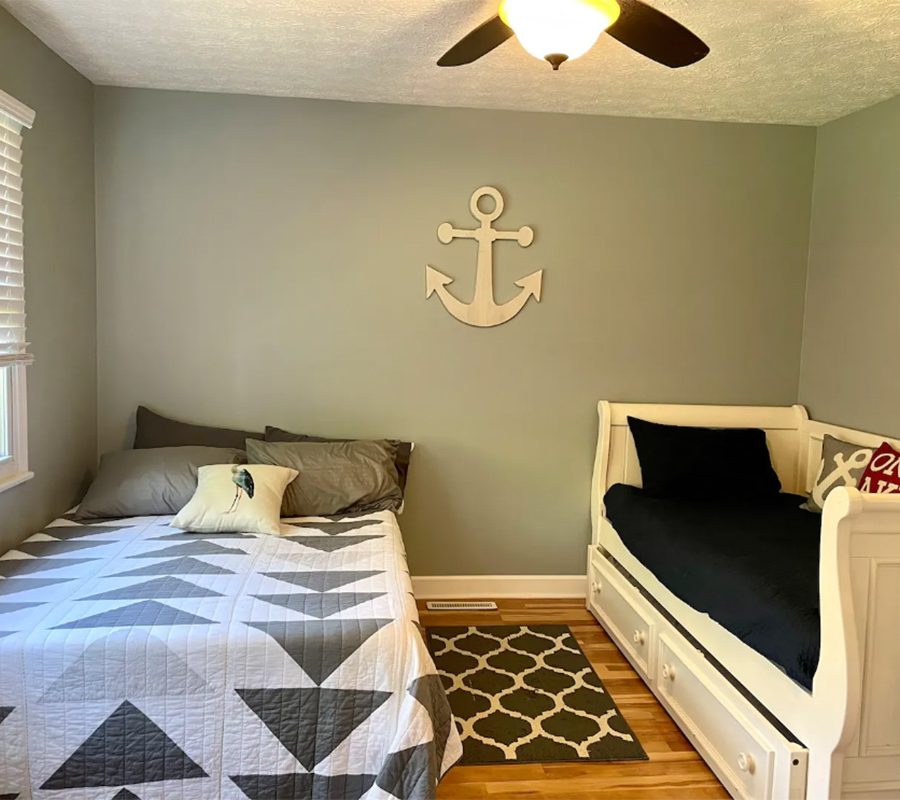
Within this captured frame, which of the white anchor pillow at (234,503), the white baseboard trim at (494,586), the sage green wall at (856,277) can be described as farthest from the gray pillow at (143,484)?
the sage green wall at (856,277)

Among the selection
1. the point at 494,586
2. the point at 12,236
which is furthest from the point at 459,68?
the point at 494,586

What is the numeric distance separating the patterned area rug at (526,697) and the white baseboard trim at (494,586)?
1.12 feet

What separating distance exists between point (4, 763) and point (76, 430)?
1641mm

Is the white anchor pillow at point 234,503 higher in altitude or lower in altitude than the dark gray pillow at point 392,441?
lower

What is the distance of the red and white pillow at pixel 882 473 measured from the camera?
267 cm

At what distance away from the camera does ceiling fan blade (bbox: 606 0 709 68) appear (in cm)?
195

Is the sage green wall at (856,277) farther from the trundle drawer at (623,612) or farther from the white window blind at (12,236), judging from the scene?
the white window blind at (12,236)

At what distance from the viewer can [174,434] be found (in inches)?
131

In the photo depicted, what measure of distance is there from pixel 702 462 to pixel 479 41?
→ 2.02m

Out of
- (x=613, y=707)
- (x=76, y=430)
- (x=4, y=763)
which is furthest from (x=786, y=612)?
(x=76, y=430)

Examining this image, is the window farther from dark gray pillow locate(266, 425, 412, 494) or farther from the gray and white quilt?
dark gray pillow locate(266, 425, 412, 494)

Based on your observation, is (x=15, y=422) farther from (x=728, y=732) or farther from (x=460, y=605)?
(x=728, y=732)

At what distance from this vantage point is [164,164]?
3.36 metres

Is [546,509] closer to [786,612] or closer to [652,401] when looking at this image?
[652,401]
